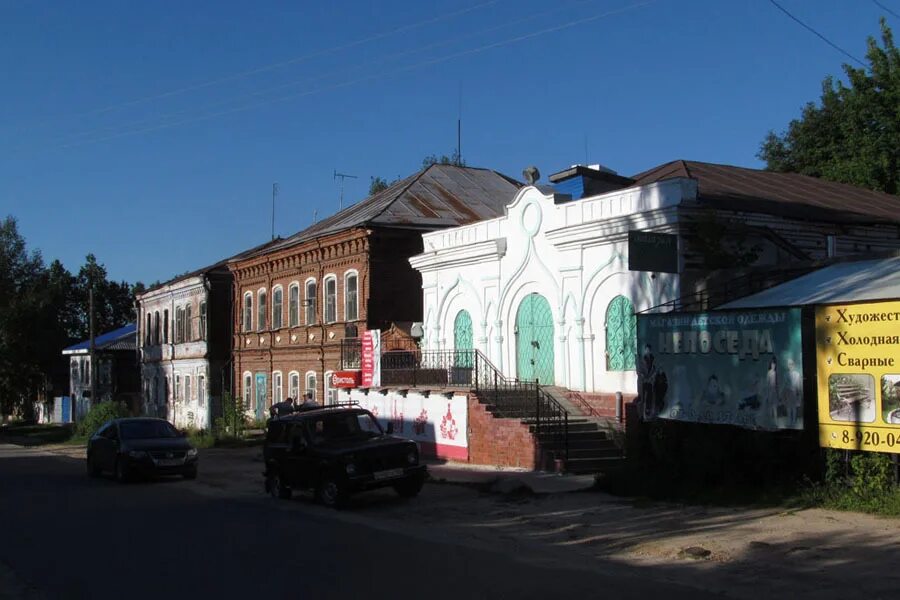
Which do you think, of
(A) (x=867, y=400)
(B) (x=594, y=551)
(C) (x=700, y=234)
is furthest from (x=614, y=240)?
(B) (x=594, y=551)

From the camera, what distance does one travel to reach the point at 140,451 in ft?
65.8

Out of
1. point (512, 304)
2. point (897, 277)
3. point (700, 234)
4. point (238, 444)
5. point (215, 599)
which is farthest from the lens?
point (238, 444)

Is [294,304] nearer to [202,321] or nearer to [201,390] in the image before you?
[202,321]

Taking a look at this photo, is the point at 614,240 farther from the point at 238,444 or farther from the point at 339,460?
the point at 238,444

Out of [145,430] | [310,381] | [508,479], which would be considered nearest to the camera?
[508,479]

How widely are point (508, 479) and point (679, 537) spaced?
17.8 feet

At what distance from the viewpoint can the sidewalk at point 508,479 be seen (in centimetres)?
1562

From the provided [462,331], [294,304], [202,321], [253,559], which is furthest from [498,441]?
[202,321]

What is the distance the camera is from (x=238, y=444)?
30703 mm

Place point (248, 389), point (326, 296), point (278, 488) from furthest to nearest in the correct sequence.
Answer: point (248, 389) → point (326, 296) → point (278, 488)

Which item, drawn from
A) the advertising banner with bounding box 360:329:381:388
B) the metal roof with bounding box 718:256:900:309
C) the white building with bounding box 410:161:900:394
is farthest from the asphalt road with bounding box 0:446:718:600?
the advertising banner with bounding box 360:329:381:388

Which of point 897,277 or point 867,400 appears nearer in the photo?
point 867,400

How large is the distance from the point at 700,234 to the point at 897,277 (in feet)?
19.3

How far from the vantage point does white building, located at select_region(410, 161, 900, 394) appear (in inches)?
749
